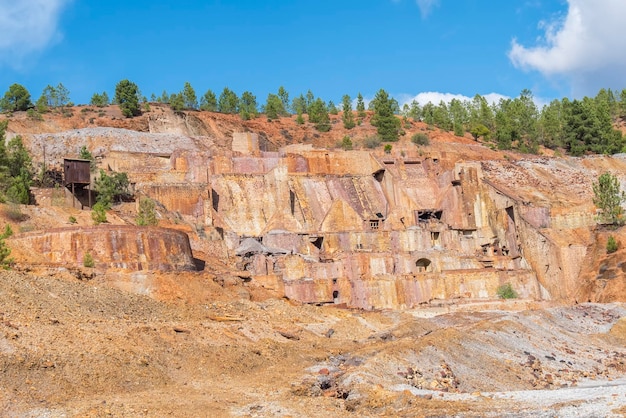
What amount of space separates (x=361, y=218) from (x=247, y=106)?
66.2 metres

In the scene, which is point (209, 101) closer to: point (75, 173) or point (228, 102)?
point (228, 102)

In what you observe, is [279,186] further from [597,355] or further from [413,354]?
[413,354]

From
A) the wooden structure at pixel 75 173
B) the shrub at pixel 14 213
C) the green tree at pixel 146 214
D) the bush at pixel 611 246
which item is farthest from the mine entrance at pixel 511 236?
the shrub at pixel 14 213

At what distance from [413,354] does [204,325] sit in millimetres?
8392

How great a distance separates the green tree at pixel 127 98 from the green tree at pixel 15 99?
39.0 feet

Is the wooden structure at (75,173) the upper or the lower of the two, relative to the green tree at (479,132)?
lower

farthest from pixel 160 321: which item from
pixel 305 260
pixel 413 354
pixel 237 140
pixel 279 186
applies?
pixel 237 140

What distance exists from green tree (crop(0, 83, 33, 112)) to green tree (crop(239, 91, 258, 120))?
2978 cm

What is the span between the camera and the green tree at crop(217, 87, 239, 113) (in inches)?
4587

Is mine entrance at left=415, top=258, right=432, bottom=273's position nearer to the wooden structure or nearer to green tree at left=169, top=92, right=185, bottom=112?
the wooden structure

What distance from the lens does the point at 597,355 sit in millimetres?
32375

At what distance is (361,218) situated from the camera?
62344 mm

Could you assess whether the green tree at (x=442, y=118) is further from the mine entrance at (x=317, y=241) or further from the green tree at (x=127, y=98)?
the mine entrance at (x=317, y=241)

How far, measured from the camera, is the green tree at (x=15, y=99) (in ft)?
324
